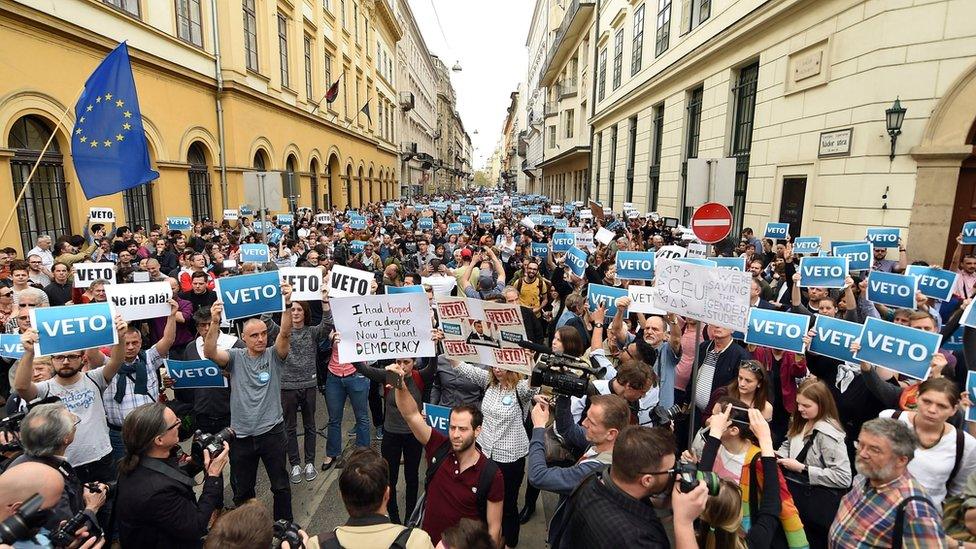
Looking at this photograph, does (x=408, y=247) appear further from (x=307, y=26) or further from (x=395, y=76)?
(x=395, y=76)

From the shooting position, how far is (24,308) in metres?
5.50

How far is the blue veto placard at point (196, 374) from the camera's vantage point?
443 cm

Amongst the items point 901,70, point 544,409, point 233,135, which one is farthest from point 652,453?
point 233,135

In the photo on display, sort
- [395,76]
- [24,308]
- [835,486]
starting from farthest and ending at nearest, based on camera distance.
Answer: [395,76] → [24,308] → [835,486]

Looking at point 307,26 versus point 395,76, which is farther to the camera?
point 395,76

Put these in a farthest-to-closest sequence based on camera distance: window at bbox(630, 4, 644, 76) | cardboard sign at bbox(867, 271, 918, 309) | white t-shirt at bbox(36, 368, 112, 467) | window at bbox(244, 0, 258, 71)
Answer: window at bbox(630, 4, 644, 76) < window at bbox(244, 0, 258, 71) < cardboard sign at bbox(867, 271, 918, 309) < white t-shirt at bbox(36, 368, 112, 467)

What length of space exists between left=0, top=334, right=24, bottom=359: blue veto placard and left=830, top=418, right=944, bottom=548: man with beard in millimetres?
5810

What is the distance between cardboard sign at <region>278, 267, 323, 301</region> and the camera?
4719mm

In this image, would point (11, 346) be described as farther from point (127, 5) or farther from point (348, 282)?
point (127, 5)

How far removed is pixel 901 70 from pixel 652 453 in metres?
10.7

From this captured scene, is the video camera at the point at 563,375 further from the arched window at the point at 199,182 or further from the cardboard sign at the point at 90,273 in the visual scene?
the arched window at the point at 199,182

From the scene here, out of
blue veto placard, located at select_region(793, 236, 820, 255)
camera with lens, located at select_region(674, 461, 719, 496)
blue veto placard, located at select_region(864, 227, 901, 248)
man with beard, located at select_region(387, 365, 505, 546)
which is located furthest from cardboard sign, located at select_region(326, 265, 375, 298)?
blue veto placard, located at select_region(864, 227, 901, 248)

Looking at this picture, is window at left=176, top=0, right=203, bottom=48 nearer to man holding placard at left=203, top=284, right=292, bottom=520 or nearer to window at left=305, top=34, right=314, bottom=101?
window at left=305, top=34, right=314, bottom=101

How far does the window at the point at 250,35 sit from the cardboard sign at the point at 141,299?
17969mm
